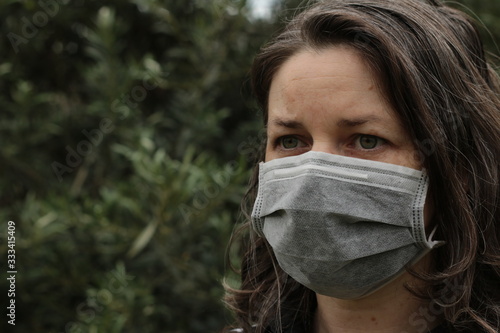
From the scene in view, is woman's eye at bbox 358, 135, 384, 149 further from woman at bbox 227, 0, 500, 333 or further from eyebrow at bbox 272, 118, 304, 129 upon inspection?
eyebrow at bbox 272, 118, 304, 129

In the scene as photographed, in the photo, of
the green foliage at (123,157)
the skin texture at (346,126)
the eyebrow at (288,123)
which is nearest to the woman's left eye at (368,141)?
the skin texture at (346,126)

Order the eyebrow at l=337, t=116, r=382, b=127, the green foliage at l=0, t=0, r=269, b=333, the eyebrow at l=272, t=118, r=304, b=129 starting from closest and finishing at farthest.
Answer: the eyebrow at l=337, t=116, r=382, b=127 < the eyebrow at l=272, t=118, r=304, b=129 < the green foliage at l=0, t=0, r=269, b=333

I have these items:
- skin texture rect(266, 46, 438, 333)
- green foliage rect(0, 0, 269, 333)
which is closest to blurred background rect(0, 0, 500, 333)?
green foliage rect(0, 0, 269, 333)

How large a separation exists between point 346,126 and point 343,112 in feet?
0.14

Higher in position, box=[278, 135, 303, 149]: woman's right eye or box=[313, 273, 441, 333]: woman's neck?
box=[278, 135, 303, 149]: woman's right eye

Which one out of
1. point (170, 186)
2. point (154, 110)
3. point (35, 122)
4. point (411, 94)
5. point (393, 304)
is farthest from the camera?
point (154, 110)

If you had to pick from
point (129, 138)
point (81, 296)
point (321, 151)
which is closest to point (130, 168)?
point (129, 138)

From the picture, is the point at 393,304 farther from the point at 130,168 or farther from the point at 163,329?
the point at 130,168

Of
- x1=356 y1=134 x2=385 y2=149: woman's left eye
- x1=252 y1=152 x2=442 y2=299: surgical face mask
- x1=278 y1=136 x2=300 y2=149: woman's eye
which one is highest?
x1=356 y1=134 x2=385 y2=149: woman's left eye

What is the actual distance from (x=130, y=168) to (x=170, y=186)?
0.80m

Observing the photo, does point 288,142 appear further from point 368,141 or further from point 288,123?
point 368,141

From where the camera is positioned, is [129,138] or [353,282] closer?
[353,282]

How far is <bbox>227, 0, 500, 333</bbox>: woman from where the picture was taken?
76.1 inches

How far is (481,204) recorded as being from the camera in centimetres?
204
